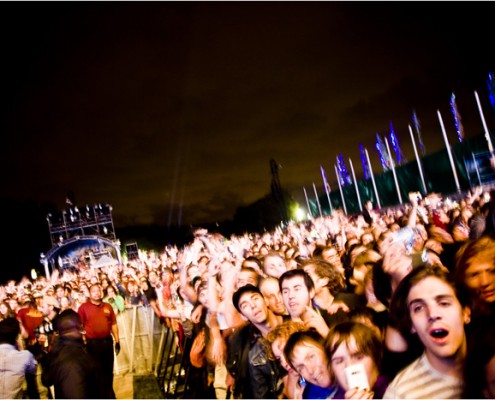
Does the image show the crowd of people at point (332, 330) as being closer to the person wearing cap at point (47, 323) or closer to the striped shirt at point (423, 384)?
the striped shirt at point (423, 384)

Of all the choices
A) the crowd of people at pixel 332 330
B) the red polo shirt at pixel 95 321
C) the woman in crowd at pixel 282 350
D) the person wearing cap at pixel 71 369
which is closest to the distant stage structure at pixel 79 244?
the red polo shirt at pixel 95 321

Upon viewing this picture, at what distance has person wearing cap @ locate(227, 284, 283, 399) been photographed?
341 cm

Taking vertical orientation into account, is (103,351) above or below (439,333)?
below

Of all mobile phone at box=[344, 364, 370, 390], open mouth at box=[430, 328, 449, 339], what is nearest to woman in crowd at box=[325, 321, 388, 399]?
mobile phone at box=[344, 364, 370, 390]

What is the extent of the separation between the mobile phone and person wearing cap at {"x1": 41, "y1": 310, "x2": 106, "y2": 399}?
9.07 ft

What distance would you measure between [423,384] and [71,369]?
3.14 m

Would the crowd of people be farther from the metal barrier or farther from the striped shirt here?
the metal barrier

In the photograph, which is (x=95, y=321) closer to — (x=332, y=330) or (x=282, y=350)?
(x=282, y=350)

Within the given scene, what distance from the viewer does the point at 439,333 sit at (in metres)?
2.03

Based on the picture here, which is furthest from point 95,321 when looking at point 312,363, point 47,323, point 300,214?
point 300,214

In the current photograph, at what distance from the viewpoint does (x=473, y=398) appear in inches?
72.1

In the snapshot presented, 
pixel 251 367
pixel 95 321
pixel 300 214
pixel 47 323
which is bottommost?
pixel 251 367

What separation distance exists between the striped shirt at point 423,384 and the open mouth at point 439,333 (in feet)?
0.45

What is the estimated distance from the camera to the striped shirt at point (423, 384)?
6.35 feet
